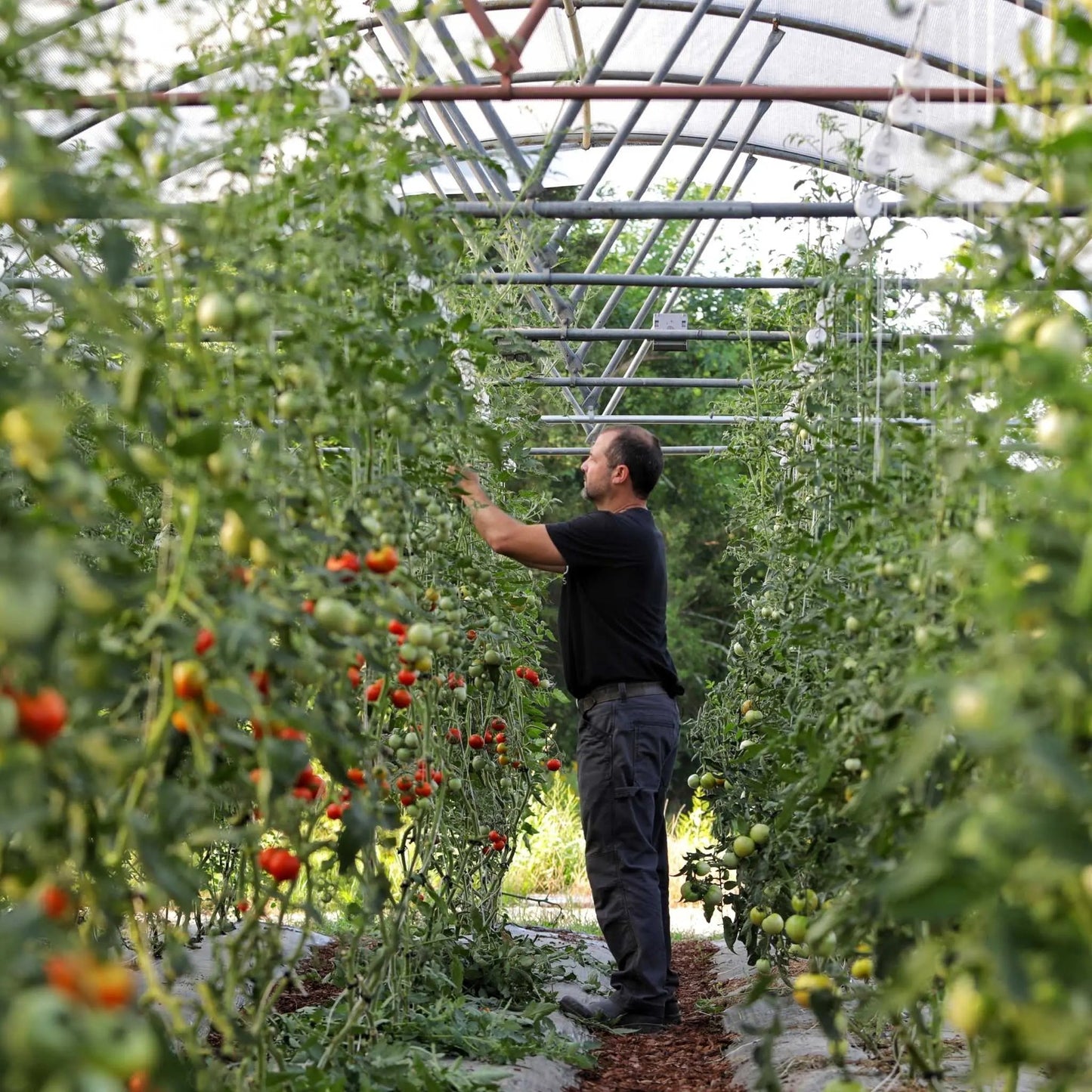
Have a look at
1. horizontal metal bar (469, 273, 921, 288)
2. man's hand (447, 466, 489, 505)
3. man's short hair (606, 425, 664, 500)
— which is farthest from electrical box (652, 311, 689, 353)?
man's hand (447, 466, 489, 505)

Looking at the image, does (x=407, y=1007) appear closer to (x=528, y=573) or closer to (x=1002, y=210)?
(x=528, y=573)

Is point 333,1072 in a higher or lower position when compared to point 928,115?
lower

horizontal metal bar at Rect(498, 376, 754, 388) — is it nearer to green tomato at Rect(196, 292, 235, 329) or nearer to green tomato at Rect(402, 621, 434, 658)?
green tomato at Rect(402, 621, 434, 658)

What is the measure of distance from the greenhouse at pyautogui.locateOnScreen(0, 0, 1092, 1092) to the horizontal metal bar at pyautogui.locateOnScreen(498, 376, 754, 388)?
104mm

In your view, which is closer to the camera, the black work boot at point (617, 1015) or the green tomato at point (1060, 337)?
the green tomato at point (1060, 337)

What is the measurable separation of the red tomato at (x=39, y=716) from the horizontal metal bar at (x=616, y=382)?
122 inches

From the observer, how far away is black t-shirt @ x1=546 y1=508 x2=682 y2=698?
150 inches

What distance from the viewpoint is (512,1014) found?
3385mm

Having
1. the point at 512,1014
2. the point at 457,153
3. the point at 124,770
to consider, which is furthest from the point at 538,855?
the point at 124,770

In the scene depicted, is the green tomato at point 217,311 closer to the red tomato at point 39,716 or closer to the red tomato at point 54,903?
the red tomato at point 39,716

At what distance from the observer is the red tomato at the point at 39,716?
3.44 ft

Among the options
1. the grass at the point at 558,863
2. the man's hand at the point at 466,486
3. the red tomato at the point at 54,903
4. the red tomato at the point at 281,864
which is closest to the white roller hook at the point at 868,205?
the man's hand at the point at 466,486

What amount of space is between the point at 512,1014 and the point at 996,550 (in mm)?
2551

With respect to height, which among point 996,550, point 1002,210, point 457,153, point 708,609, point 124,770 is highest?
point 708,609
